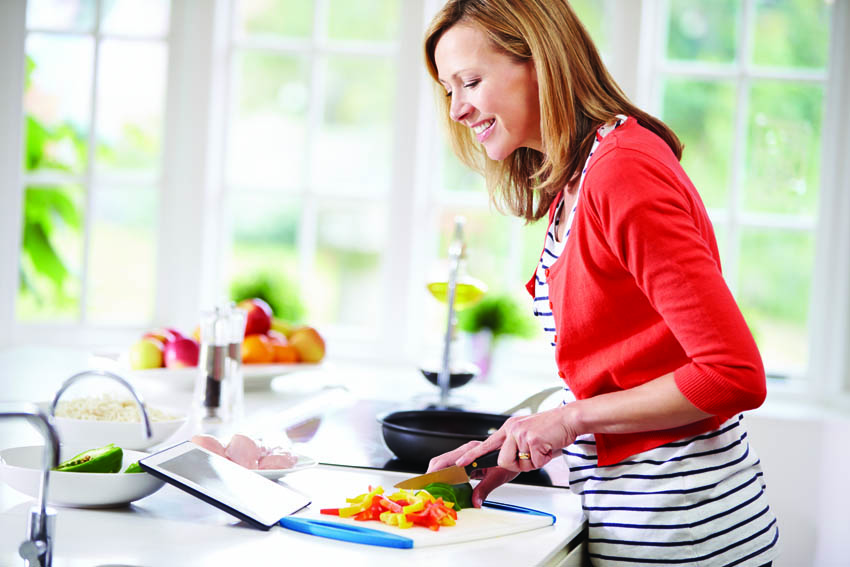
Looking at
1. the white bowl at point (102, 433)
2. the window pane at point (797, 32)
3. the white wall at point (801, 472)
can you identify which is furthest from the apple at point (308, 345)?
the window pane at point (797, 32)

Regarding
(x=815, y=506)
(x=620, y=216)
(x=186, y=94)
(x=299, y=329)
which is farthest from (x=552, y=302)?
(x=186, y=94)

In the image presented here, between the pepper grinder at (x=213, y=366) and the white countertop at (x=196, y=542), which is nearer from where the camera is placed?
the white countertop at (x=196, y=542)

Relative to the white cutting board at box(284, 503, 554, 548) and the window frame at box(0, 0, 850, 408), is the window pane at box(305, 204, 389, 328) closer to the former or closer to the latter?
the window frame at box(0, 0, 850, 408)

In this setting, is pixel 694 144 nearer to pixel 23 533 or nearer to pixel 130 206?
pixel 130 206

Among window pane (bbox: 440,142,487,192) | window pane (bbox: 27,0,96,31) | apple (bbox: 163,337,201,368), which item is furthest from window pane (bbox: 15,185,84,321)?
window pane (bbox: 440,142,487,192)

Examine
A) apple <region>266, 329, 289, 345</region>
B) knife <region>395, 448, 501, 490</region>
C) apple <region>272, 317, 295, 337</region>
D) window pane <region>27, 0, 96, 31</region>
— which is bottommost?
knife <region>395, 448, 501, 490</region>

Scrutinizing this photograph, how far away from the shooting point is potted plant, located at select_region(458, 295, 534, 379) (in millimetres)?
2963

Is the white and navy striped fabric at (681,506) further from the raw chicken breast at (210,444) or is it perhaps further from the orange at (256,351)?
the orange at (256,351)

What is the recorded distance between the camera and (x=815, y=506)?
2623 millimetres

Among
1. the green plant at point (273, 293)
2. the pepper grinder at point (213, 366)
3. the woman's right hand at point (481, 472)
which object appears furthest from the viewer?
the green plant at point (273, 293)

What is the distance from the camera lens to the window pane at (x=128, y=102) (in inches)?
127

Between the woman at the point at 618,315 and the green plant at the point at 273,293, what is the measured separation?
5.67 feet

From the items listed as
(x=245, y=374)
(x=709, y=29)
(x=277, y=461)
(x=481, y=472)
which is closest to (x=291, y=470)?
(x=277, y=461)

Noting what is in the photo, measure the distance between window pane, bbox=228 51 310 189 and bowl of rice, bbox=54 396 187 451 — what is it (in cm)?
182
